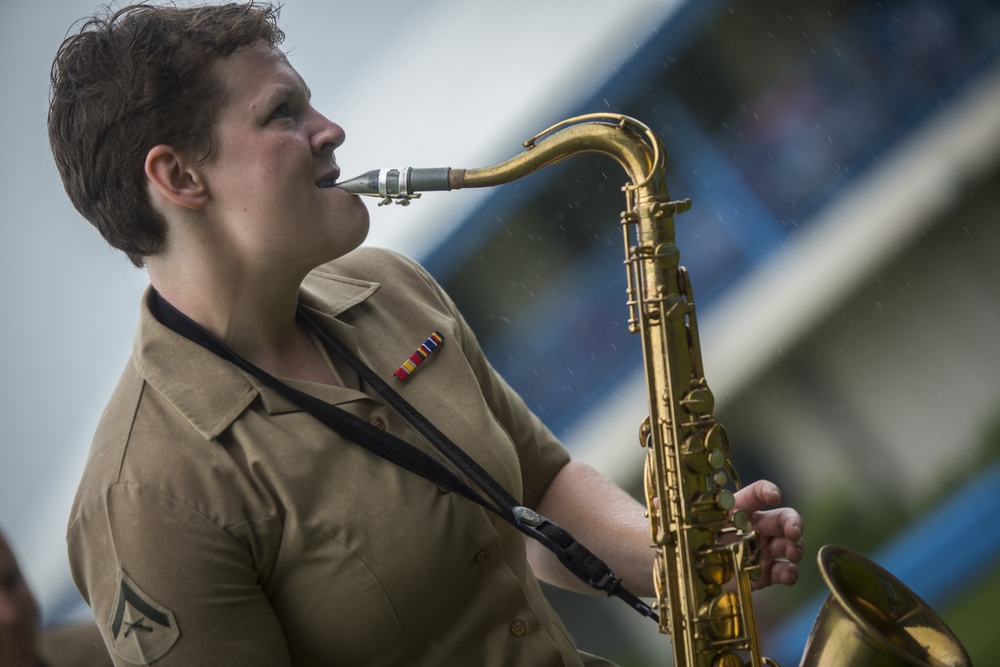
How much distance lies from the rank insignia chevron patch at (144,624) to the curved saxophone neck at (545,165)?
0.63m

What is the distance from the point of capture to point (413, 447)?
146 cm

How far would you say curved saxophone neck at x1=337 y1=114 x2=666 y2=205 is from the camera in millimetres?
1495

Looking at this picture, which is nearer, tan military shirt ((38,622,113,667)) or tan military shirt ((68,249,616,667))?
tan military shirt ((68,249,616,667))

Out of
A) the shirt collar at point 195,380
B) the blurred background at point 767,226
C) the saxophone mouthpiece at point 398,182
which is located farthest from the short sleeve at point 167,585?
the blurred background at point 767,226

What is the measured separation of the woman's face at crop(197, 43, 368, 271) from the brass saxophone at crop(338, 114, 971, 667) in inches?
2.6

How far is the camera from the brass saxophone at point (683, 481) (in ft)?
4.79

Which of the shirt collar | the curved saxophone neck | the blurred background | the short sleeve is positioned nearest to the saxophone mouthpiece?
the curved saxophone neck

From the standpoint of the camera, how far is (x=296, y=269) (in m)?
1.47

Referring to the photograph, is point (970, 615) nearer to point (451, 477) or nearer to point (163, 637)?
point (451, 477)

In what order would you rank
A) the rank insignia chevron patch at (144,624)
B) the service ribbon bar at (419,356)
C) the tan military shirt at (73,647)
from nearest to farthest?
the rank insignia chevron patch at (144,624) → the service ribbon bar at (419,356) → the tan military shirt at (73,647)

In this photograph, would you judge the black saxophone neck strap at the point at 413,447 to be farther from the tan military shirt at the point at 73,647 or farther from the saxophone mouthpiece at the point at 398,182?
the tan military shirt at the point at 73,647

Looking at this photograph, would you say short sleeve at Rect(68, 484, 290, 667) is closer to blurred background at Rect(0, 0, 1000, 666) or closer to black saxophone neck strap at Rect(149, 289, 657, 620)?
black saxophone neck strap at Rect(149, 289, 657, 620)

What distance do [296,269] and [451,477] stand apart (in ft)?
1.26

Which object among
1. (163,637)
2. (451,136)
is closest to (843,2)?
(451,136)
